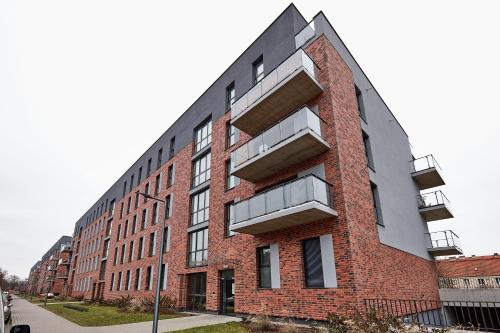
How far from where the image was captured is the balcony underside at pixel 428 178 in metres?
20.1

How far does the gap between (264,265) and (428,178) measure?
47.4ft

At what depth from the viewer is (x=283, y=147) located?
1233cm

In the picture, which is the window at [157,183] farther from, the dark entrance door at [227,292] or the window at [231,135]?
the dark entrance door at [227,292]

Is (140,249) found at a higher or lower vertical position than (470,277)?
higher

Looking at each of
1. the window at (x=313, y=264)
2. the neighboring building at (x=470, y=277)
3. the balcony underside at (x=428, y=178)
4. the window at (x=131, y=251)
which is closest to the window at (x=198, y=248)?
the window at (x=313, y=264)

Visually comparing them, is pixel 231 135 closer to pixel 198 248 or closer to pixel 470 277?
pixel 198 248

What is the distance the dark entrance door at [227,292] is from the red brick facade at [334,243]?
0.28m

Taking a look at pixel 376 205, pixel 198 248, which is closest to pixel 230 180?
pixel 198 248

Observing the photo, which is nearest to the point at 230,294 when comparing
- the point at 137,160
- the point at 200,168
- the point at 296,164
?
the point at 296,164

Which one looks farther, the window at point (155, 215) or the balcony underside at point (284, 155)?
the window at point (155, 215)

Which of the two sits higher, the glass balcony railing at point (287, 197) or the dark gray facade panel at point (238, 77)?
the dark gray facade panel at point (238, 77)

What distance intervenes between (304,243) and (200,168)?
11.2 m

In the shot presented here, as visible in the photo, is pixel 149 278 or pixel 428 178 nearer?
pixel 428 178

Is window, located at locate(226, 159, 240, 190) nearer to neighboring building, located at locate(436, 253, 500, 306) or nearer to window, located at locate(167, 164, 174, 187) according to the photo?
window, located at locate(167, 164, 174, 187)
